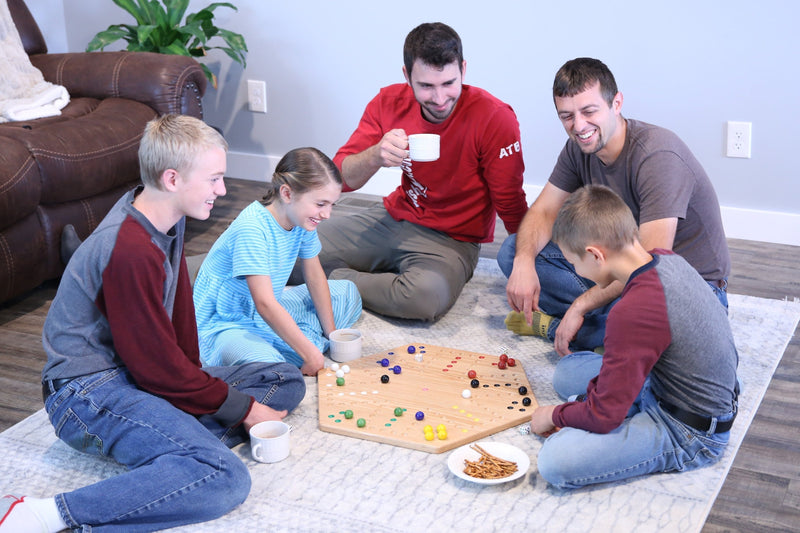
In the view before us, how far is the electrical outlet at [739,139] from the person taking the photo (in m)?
3.24

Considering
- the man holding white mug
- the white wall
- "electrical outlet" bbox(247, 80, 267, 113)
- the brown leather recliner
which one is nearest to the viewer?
the man holding white mug

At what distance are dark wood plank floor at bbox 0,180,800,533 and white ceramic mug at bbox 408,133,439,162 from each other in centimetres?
101

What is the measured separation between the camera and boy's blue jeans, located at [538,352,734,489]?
5.60 ft

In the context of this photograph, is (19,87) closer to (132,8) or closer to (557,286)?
(132,8)

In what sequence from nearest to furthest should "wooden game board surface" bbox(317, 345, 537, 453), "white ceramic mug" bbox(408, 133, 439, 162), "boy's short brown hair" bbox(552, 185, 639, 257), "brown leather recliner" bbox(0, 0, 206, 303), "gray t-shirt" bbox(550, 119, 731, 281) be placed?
"boy's short brown hair" bbox(552, 185, 639, 257) → "wooden game board surface" bbox(317, 345, 537, 453) → "gray t-shirt" bbox(550, 119, 731, 281) → "white ceramic mug" bbox(408, 133, 439, 162) → "brown leather recliner" bbox(0, 0, 206, 303)

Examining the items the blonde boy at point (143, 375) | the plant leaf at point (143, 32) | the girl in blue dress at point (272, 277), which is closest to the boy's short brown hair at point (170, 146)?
the blonde boy at point (143, 375)

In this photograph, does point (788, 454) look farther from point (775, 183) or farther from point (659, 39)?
point (659, 39)

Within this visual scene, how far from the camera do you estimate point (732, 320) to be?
2582 millimetres

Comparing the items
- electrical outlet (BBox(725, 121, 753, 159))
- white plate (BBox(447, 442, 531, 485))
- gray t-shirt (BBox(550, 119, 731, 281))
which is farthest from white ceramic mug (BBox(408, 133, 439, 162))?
electrical outlet (BBox(725, 121, 753, 159))

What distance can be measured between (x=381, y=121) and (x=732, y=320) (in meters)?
1.20

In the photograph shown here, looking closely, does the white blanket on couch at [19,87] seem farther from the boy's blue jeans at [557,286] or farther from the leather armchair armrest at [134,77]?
the boy's blue jeans at [557,286]

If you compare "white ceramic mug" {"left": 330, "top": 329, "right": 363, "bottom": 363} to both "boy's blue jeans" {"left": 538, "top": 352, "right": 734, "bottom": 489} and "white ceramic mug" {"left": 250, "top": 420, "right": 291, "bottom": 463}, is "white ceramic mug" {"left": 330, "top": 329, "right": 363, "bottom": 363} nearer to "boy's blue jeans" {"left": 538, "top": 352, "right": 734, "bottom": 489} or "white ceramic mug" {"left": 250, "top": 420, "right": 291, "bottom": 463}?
"white ceramic mug" {"left": 250, "top": 420, "right": 291, "bottom": 463}

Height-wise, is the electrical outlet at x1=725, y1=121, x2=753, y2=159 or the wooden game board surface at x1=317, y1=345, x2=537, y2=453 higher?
the electrical outlet at x1=725, y1=121, x2=753, y2=159

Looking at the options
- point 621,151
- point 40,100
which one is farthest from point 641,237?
point 40,100
